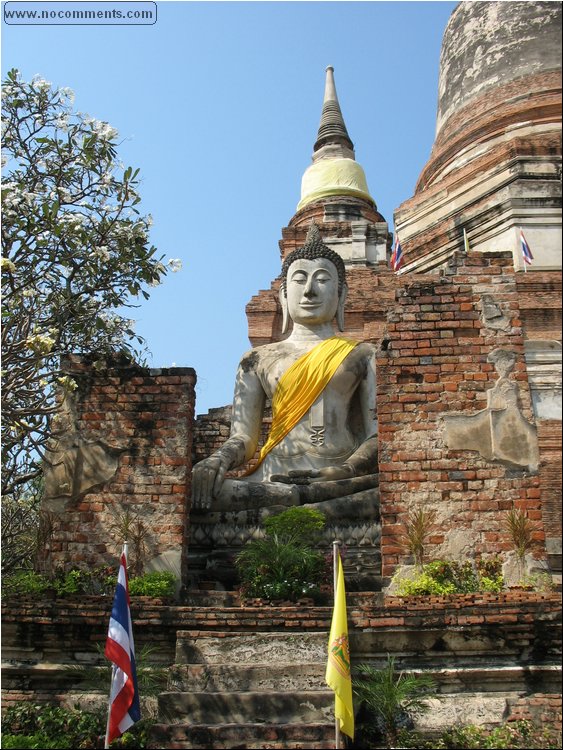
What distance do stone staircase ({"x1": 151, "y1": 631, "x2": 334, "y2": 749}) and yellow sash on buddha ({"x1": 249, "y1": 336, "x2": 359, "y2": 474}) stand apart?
10.5 feet

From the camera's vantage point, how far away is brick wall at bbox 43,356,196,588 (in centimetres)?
701

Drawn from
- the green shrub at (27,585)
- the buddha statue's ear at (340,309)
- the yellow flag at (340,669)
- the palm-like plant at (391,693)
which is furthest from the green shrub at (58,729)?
the buddha statue's ear at (340,309)

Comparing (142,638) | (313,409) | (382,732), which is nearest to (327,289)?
(313,409)

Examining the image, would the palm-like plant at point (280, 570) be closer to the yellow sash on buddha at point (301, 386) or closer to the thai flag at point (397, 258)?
the yellow sash on buddha at point (301, 386)

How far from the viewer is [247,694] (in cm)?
531

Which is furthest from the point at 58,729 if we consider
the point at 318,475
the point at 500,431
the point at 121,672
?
the point at 500,431

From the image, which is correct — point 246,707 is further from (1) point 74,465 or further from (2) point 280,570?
(1) point 74,465

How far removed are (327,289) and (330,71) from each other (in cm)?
1755

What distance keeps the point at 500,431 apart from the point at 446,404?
43 cm

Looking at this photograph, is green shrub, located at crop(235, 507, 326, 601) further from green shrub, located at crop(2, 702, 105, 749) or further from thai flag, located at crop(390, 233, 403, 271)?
thai flag, located at crop(390, 233, 403, 271)

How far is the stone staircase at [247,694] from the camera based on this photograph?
5.03m

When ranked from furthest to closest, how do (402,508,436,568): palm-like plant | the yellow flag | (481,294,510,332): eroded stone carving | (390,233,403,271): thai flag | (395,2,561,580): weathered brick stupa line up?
(390,233,403,271): thai flag
(395,2,561,580): weathered brick stupa
(481,294,510,332): eroded stone carving
(402,508,436,568): palm-like plant
the yellow flag

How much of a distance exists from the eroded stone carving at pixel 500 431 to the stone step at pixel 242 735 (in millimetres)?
2486

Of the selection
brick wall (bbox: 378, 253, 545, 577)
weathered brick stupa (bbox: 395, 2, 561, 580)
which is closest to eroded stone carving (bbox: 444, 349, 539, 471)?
brick wall (bbox: 378, 253, 545, 577)
